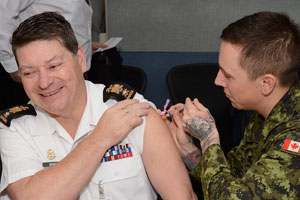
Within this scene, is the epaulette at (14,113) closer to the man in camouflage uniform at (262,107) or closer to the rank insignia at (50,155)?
the rank insignia at (50,155)

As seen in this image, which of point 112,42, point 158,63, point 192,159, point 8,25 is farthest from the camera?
point 158,63

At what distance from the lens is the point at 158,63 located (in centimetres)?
295

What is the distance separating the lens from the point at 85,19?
7.89 ft

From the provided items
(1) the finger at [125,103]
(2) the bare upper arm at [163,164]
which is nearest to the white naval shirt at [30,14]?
(1) the finger at [125,103]

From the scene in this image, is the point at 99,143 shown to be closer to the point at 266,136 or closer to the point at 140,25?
the point at 266,136

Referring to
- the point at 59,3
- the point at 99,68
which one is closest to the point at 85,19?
the point at 59,3

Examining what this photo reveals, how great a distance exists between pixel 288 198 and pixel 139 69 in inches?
65.8

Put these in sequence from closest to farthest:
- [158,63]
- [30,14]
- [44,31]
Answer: [44,31]
[30,14]
[158,63]

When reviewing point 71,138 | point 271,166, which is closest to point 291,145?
point 271,166

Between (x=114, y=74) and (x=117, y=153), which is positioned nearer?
(x=117, y=153)

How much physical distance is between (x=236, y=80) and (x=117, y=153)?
57cm

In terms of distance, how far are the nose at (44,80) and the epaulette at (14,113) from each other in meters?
0.20

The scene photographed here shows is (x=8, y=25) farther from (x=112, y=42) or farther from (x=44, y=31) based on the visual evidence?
(x=112, y=42)

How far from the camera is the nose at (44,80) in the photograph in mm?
1378
